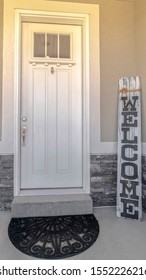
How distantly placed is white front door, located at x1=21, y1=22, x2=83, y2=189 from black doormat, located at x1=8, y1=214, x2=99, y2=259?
0.54 meters

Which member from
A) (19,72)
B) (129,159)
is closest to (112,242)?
(129,159)

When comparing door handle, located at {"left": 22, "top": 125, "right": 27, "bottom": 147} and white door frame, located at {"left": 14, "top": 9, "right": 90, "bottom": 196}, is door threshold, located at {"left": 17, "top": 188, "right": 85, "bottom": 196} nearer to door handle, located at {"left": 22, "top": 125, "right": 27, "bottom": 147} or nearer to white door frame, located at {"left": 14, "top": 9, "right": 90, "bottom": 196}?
white door frame, located at {"left": 14, "top": 9, "right": 90, "bottom": 196}

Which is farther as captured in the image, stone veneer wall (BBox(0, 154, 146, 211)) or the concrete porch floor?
stone veneer wall (BBox(0, 154, 146, 211))

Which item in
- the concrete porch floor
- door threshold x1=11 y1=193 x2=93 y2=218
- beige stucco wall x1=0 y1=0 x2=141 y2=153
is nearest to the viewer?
the concrete porch floor

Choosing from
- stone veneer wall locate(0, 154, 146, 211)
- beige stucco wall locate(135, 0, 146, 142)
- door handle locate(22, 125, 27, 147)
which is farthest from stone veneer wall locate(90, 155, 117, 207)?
door handle locate(22, 125, 27, 147)

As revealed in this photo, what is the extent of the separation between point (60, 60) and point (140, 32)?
105 centimetres

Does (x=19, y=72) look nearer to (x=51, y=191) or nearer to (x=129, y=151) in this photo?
(x=51, y=191)

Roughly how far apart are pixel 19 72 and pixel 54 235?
6.12 ft

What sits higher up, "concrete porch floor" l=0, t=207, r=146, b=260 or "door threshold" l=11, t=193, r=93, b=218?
"door threshold" l=11, t=193, r=93, b=218

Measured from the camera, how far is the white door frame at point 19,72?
2.41m

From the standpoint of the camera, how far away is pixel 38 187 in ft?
8.52

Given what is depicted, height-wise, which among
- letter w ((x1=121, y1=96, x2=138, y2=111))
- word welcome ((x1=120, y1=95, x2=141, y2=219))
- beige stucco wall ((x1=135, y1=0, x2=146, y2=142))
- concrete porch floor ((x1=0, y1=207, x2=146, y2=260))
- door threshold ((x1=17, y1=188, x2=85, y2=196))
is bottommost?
concrete porch floor ((x1=0, y1=207, x2=146, y2=260))

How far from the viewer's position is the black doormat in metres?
1.62

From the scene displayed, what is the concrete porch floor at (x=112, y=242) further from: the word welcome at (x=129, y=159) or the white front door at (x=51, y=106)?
the white front door at (x=51, y=106)
